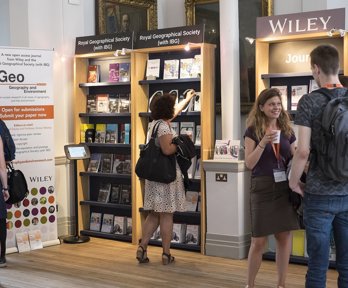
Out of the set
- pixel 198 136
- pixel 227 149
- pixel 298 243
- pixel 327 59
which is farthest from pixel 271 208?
pixel 198 136

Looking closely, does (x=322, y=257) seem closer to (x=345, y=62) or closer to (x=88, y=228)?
(x=345, y=62)

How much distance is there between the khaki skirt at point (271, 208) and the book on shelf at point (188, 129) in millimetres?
2142

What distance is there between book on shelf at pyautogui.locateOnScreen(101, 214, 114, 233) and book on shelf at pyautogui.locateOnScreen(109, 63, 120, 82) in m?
1.54

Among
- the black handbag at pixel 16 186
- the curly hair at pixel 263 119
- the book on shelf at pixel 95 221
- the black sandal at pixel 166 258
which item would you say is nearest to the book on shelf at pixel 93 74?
the book on shelf at pixel 95 221

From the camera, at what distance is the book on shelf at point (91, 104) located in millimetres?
7192

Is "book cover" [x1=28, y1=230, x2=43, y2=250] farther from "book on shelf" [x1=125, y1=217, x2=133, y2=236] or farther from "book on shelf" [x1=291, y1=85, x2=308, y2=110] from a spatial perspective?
"book on shelf" [x1=291, y1=85, x2=308, y2=110]

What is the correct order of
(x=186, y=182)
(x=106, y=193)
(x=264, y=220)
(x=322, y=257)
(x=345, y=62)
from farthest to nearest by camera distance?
(x=106, y=193), (x=186, y=182), (x=345, y=62), (x=264, y=220), (x=322, y=257)

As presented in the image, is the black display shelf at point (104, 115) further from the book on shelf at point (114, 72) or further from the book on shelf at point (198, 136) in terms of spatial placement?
the book on shelf at point (198, 136)

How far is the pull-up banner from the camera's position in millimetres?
6367

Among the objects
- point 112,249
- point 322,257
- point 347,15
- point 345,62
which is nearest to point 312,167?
point 322,257

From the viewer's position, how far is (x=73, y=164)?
729 cm

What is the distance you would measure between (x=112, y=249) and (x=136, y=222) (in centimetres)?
40

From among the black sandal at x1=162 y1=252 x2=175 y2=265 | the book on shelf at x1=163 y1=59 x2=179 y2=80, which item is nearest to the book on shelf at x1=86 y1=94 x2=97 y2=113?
the book on shelf at x1=163 y1=59 x2=179 y2=80

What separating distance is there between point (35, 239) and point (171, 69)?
229 centimetres
